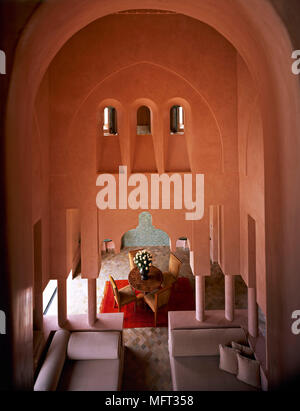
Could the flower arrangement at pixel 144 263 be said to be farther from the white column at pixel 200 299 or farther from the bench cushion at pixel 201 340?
the bench cushion at pixel 201 340

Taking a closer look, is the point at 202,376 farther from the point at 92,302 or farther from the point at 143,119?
the point at 143,119

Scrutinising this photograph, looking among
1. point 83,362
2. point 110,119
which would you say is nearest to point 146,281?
point 83,362

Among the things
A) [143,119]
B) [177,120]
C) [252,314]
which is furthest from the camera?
[143,119]

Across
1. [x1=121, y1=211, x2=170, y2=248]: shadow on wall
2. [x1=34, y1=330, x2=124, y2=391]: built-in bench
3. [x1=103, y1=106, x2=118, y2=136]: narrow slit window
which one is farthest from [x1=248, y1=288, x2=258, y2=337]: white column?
[x1=121, y1=211, x2=170, y2=248]: shadow on wall

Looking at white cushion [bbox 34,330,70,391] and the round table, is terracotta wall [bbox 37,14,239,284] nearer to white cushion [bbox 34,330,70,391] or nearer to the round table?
white cushion [bbox 34,330,70,391]

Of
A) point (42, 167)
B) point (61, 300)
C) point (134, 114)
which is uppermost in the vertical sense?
point (134, 114)

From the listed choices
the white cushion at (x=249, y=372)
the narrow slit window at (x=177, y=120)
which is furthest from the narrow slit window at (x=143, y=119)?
the white cushion at (x=249, y=372)

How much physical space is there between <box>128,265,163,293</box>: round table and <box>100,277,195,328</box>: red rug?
3.04 feet

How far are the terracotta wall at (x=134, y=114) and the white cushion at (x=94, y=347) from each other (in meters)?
1.40

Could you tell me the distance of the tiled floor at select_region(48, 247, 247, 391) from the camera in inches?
250

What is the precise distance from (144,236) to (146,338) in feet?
27.7

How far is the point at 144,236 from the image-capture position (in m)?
16.0
